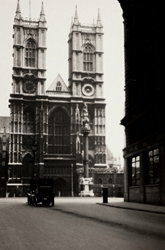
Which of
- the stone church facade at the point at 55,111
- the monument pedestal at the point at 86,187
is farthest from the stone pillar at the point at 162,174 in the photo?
the stone church facade at the point at 55,111

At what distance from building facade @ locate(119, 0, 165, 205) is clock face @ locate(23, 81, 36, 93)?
55.0m

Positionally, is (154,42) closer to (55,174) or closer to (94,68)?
(55,174)

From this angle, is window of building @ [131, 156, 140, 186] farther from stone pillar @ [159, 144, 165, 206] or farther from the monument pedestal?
the monument pedestal

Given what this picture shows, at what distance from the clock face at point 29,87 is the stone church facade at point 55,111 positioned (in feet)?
0.70

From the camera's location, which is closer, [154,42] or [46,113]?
[154,42]

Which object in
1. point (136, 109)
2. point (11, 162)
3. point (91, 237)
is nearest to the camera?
point (91, 237)

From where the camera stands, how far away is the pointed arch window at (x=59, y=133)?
93938 millimetres

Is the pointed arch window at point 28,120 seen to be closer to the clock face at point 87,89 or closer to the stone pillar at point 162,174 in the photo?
the clock face at point 87,89

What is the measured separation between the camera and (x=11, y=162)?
89.6 metres

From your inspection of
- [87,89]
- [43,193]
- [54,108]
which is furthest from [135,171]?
[87,89]

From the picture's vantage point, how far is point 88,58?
9994cm

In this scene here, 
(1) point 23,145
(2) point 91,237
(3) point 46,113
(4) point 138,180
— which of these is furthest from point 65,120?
(2) point 91,237

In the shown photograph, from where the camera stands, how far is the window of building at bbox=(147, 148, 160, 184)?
30984 mm

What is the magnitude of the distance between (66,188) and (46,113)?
1626 centimetres
